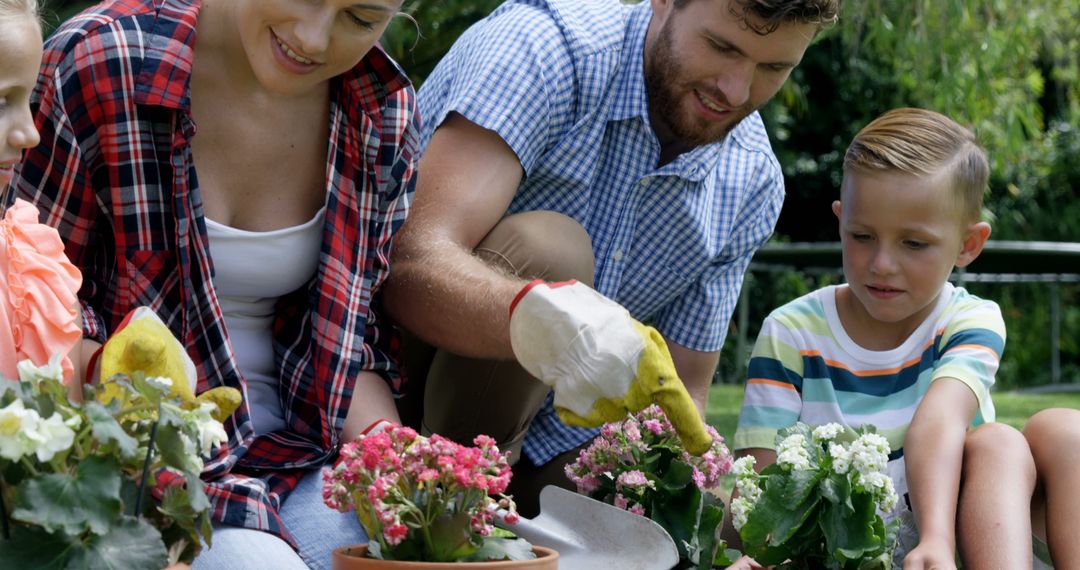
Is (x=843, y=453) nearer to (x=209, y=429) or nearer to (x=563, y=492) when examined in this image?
(x=563, y=492)

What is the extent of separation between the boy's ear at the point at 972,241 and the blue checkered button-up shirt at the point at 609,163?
43cm

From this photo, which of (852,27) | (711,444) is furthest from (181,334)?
(852,27)

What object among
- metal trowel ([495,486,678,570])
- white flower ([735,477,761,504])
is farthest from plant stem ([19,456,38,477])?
white flower ([735,477,761,504])

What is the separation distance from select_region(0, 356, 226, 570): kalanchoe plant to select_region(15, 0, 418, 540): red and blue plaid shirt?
521 mm

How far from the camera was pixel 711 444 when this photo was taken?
188 cm

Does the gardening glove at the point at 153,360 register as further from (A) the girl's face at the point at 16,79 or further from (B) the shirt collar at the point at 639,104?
(B) the shirt collar at the point at 639,104

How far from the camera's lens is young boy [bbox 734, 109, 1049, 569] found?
232 centimetres

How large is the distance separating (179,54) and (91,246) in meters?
0.32

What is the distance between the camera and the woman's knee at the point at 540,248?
219 cm

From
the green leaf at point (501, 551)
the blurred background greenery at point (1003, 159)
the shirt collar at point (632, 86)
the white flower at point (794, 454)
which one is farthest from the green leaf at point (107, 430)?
the blurred background greenery at point (1003, 159)

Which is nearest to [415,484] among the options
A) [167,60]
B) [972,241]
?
[167,60]

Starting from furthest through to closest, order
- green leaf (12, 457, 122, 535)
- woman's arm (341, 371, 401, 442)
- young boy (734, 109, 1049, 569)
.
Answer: young boy (734, 109, 1049, 569) < woman's arm (341, 371, 401, 442) < green leaf (12, 457, 122, 535)

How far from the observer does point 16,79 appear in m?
1.48

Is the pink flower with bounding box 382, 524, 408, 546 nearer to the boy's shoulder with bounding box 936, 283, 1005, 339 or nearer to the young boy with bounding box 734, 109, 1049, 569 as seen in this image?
the young boy with bounding box 734, 109, 1049, 569
